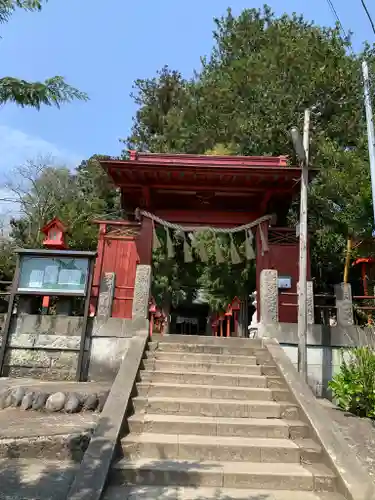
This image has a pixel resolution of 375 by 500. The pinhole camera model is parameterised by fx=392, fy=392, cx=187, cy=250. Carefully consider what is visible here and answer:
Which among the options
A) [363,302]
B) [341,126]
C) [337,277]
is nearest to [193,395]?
[363,302]

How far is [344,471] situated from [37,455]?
343 cm

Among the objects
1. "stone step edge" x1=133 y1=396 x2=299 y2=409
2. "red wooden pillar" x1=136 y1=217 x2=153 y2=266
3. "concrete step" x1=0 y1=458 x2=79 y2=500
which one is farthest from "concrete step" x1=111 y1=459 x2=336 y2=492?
"red wooden pillar" x1=136 y1=217 x2=153 y2=266

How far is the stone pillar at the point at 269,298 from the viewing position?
8523 mm

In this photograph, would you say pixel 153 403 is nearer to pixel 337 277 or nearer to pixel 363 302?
pixel 363 302

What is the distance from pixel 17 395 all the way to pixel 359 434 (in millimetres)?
5014

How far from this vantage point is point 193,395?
593cm

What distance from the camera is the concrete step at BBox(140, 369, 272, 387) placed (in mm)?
6321

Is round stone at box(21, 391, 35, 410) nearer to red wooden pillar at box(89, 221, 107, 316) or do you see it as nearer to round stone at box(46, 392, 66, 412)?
round stone at box(46, 392, 66, 412)

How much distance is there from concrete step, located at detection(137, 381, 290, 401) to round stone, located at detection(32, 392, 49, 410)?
1.44 metres

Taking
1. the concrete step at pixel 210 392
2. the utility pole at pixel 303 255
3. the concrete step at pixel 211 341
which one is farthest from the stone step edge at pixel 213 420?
the concrete step at pixel 211 341

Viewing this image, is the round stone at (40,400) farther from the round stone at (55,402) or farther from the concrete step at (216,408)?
the concrete step at (216,408)

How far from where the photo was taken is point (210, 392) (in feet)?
19.5

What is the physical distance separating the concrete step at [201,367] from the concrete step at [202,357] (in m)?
0.21

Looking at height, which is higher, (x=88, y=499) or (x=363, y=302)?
(x=363, y=302)
